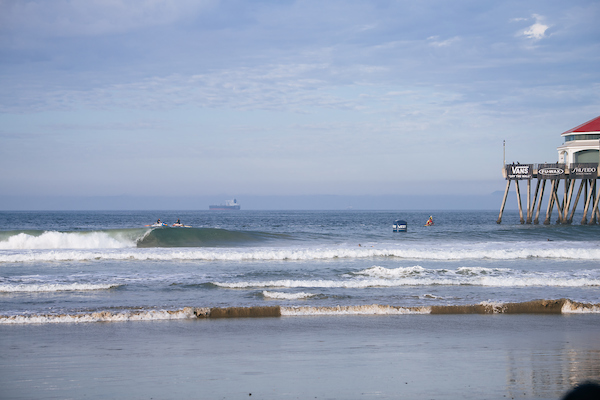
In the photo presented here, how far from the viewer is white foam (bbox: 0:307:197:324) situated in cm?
994

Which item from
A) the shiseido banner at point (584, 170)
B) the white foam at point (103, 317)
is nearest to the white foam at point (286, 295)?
the white foam at point (103, 317)

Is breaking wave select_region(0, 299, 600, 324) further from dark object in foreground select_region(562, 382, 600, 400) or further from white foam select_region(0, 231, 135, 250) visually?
white foam select_region(0, 231, 135, 250)

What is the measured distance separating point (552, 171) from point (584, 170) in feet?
7.27

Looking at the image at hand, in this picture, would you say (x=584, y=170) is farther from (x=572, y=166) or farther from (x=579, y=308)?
(x=579, y=308)

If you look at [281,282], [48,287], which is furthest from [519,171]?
[48,287]

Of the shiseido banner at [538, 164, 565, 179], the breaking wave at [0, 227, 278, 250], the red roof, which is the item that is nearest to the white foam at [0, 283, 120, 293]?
the breaking wave at [0, 227, 278, 250]

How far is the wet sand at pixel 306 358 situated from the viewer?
6.04 meters

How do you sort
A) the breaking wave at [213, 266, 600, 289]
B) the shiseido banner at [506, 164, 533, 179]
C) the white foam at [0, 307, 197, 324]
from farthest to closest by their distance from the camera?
the shiseido banner at [506, 164, 533, 179]
the breaking wave at [213, 266, 600, 289]
the white foam at [0, 307, 197, 324]

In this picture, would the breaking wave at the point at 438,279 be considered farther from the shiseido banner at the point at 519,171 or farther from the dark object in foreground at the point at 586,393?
the shiseido banner at the point at 519,171

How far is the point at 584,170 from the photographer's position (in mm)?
38062

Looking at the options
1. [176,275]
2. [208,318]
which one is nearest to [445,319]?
[208,318]

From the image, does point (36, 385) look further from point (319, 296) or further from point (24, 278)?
point (24, 278)

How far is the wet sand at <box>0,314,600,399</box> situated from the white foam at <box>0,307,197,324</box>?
32 cm

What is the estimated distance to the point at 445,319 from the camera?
1014 cm
